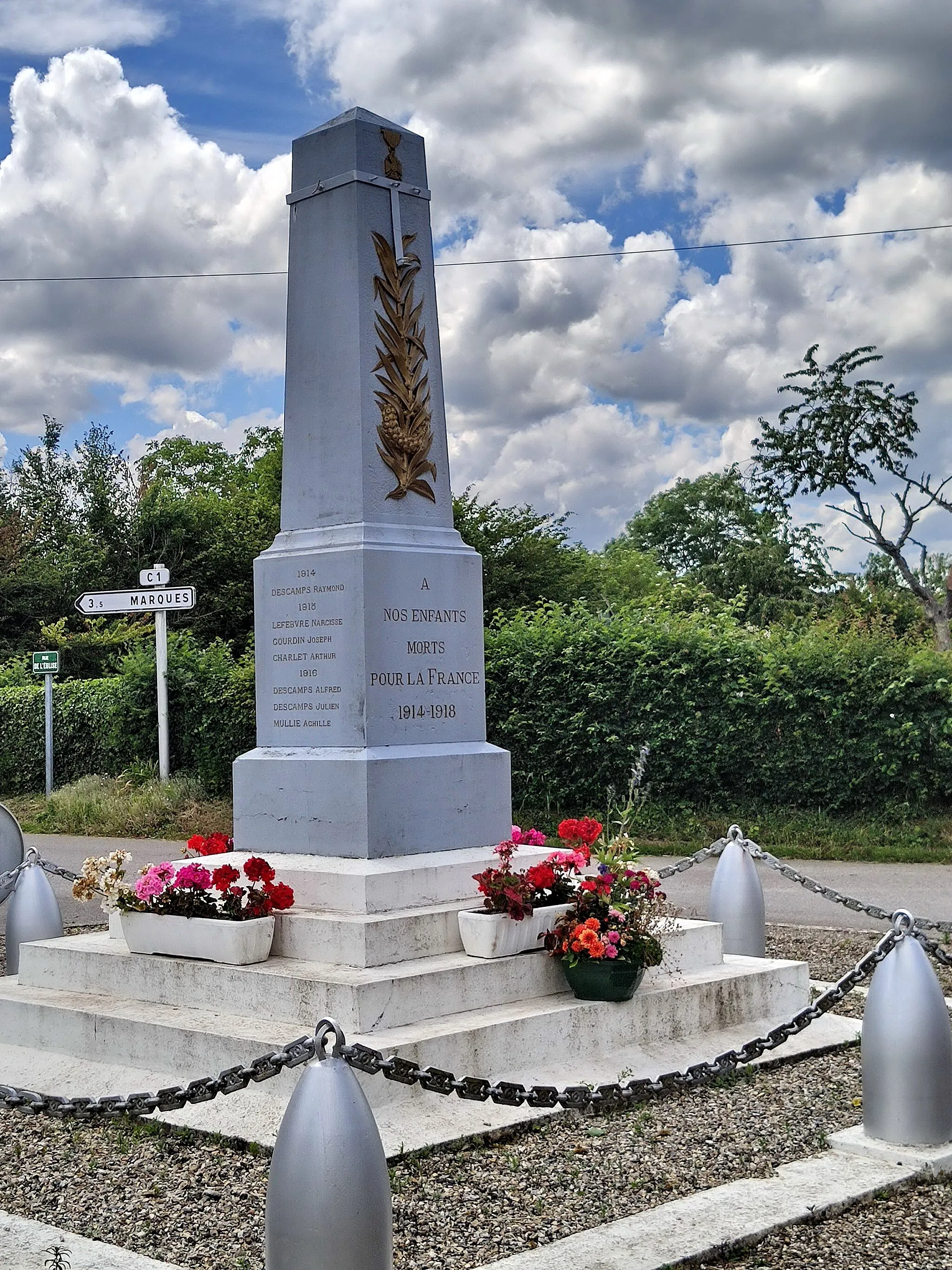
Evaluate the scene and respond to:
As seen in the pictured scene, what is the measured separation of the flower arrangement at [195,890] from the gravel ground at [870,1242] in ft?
9.67

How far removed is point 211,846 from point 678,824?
8535 mm

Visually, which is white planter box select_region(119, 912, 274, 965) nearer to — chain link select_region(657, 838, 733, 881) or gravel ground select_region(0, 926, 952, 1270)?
gravel ground select_region(0, 926, 952, 1270)

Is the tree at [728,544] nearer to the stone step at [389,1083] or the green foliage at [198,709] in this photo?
the green foliage at [198,709]

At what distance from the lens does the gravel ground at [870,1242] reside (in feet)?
13.7

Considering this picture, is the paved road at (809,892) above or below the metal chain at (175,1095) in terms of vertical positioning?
below

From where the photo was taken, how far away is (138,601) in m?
16.7

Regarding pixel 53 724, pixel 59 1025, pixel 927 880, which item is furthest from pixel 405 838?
pixel 53 724

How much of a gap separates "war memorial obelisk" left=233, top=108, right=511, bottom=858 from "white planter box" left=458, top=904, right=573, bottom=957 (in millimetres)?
661

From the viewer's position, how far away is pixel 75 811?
18281 mm

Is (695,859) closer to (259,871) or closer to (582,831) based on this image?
(582,831)

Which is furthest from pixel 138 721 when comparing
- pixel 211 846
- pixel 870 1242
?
pixel 870 1242

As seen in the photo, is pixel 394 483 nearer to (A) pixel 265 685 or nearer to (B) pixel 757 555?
(A) pixel 265 685

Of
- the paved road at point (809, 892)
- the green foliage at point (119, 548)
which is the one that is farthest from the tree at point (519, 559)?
the paved road at point (809, 892)

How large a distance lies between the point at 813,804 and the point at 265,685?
9.17 metres
